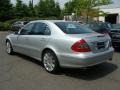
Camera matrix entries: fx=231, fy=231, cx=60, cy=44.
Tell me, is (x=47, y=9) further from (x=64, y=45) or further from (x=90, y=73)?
(x=64, y=45)

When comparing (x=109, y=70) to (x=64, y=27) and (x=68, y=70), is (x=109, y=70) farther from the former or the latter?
(x=64, y=27)

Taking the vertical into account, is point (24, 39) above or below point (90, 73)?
above

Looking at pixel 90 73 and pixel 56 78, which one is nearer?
pixel 56 78

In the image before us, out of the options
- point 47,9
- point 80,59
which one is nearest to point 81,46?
point 80,59

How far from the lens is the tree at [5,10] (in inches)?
1841

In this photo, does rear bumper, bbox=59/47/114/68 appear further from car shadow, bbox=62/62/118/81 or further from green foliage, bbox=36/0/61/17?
Result: green foliage, bbox=36/0/61/17

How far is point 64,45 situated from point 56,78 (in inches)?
37.4

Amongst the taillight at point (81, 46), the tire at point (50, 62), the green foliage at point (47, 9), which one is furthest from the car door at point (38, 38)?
the green foliage at point (47, 9)

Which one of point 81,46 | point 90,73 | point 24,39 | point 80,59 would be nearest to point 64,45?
point 81,46

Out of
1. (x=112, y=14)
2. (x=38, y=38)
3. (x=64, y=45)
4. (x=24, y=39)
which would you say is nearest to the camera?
(x=64, y=45)

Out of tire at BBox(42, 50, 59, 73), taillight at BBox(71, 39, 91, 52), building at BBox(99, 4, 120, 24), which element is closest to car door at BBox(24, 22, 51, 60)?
tire at BBox(42, 50, 59, 73)

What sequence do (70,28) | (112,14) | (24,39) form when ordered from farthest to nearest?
(112,14)
(24,39)
(70,28)

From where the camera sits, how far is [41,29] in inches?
298

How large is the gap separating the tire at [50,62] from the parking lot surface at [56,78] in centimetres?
17
